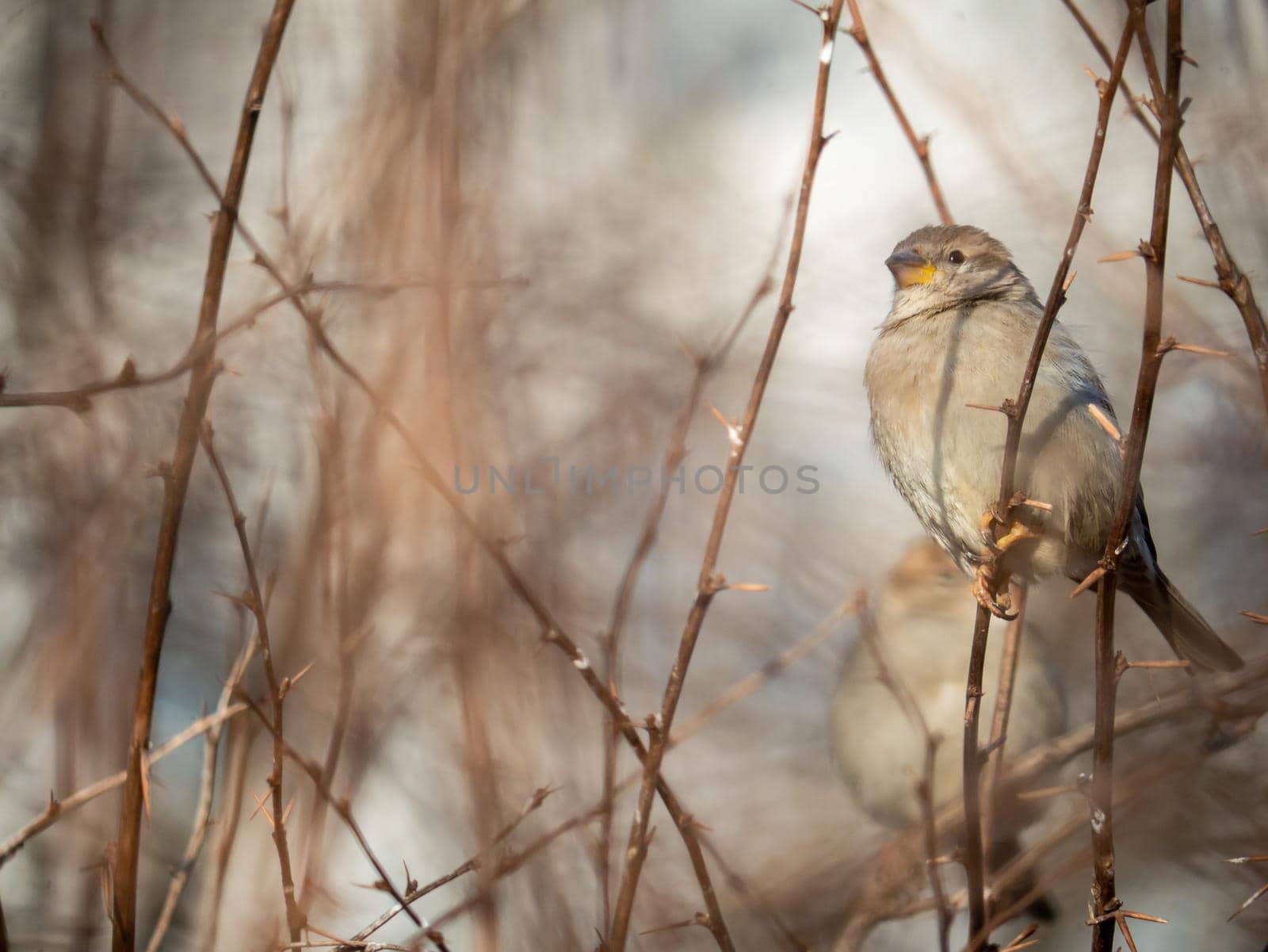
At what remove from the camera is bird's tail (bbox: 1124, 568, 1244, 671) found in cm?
310

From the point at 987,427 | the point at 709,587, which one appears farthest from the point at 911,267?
the point at 709,587

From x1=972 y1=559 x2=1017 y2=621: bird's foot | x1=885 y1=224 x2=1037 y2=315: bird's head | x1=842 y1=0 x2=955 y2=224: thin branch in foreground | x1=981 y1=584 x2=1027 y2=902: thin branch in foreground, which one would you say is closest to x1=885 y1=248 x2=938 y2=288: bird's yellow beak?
x1=885 y1=224 x2=1037 y2=315: bird's head

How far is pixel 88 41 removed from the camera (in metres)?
4.25

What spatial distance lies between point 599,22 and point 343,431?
10.2 feet

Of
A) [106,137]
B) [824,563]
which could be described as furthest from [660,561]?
[106,137]

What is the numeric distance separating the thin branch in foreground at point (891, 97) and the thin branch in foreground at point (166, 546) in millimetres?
1350

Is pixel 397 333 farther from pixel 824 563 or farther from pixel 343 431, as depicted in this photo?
pixel 824 563

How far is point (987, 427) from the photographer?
9.60 feet

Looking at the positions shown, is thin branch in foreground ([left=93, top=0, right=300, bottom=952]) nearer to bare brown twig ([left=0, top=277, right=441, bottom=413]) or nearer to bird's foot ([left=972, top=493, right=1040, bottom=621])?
bare brown twig ([left=0, top=277, right=441, bottom=413])

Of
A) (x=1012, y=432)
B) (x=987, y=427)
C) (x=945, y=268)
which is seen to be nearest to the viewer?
(x=1012, y=432)

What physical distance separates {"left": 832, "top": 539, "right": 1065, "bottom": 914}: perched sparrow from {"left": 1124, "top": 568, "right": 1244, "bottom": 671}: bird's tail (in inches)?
58.1

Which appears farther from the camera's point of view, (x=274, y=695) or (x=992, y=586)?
(x=992, y=586)

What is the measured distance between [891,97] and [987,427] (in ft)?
3.02

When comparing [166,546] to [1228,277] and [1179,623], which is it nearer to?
[1228,277]
